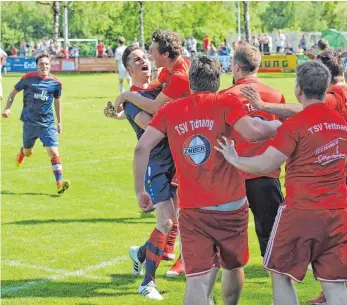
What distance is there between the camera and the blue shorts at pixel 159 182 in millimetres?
7895

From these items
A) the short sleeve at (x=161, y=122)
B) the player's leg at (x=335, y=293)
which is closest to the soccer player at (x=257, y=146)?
the short sleeve at (x=161, y=122)

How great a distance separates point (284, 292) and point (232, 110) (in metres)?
1.35

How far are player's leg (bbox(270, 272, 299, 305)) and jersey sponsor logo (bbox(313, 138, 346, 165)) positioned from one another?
880mm

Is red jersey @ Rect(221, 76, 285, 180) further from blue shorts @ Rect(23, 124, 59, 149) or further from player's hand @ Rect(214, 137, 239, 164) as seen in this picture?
blue shorts @ Rect(23, 124, 59, 149)

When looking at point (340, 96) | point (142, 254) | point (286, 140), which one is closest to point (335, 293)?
point (286, 140)

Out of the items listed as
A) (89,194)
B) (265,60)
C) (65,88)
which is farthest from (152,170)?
(265,60)

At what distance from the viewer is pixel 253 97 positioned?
617 centimetres

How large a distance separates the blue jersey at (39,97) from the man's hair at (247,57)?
275 inches

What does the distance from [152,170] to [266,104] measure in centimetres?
202

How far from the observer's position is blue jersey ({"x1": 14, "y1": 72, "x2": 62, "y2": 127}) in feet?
43.6

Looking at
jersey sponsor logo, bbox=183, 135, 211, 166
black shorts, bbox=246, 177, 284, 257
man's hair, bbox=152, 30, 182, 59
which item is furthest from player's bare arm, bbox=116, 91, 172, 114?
jersey sponsor logo, bbox=183, 135, 211, 166

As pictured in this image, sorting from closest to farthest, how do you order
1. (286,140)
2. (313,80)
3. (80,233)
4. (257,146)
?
(286,140) < (313,80) < (257,146) < (80,233)

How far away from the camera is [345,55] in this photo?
7.76 meters

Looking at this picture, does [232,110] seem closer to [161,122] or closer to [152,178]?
[161,122]
